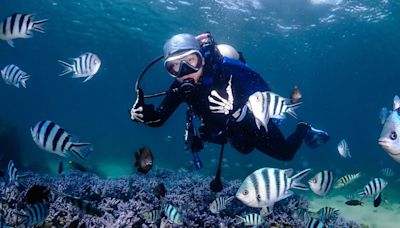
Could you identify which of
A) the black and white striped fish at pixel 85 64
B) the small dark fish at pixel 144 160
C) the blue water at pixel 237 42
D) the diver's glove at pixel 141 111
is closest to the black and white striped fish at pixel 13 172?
the black and white striped fish at pixel 85 64

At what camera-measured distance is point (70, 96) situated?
109500mm

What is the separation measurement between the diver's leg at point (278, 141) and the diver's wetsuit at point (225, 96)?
0.41ft

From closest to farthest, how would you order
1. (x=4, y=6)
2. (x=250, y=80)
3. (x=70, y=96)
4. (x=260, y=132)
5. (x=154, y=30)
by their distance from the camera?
(x=250, y=80) < (x=260, y=132) < (x=4, y=6) < (x=154, y=30) < (x=70, y=96)

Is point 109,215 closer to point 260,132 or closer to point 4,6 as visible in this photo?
point 260,132

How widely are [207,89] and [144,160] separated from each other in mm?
1875

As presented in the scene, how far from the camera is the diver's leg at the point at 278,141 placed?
705 centimetres

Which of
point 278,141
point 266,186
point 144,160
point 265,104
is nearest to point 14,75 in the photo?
point 144,160

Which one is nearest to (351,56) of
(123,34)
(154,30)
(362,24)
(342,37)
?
(342,37)

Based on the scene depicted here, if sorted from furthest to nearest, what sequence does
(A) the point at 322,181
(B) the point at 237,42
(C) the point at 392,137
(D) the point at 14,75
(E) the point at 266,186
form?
(B) the point at 237,42 < (D) the point at 14,75 < (A) the point at 322,181 < (E) the point at 266,186 < (C) the point at 392,137

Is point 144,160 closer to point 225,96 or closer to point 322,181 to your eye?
point 225,96

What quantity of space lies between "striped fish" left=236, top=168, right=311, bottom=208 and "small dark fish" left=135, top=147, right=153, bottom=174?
1.38 metres

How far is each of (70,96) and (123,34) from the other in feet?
275

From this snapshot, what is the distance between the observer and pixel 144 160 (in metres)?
4.37

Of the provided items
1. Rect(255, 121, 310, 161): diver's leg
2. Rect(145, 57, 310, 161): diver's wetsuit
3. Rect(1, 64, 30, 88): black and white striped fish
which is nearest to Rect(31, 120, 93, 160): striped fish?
Rect(145, 57, 310, 161): diver's wetsuit
